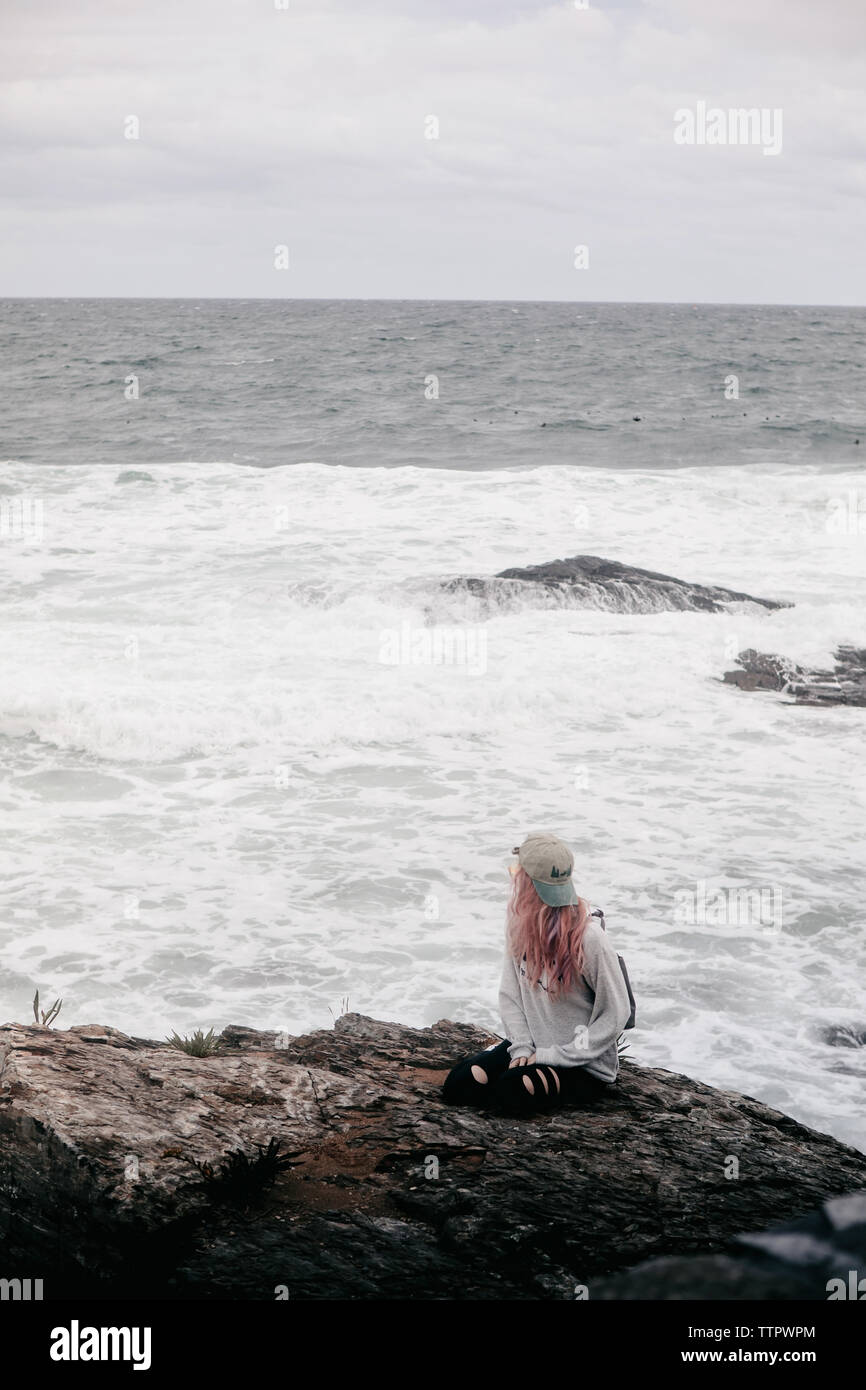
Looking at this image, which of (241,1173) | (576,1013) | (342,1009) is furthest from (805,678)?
(241,1173)

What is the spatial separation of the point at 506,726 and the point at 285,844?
3.64 meters

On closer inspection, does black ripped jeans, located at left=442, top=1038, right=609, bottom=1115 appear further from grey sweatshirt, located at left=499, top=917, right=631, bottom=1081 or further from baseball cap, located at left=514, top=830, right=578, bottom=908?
baseball cap, located at left=514, top=830, right=578, bottom=908

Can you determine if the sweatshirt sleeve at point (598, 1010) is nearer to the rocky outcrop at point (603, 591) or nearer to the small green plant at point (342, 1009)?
the small green plant at point (342, 1009)

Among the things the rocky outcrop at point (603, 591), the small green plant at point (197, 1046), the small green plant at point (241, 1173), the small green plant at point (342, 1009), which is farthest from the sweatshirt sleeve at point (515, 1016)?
the rocky outcrop at point (603, 591)

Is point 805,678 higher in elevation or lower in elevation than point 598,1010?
higher

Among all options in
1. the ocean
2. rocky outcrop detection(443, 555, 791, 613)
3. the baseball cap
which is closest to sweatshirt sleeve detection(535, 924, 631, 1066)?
the baseball cap

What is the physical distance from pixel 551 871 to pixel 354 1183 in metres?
1.22

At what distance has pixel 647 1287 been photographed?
2.59 m

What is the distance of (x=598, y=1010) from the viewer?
403 cm

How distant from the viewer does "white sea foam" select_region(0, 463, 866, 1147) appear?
6.79 metres

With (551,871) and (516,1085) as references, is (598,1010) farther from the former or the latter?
(551,871)

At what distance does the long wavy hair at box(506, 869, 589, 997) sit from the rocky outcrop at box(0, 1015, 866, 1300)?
21.7 inches

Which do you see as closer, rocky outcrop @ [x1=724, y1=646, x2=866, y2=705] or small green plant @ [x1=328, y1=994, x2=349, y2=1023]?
small green plant @ [x1=328, y1=994, x2=349, y2=1023]
